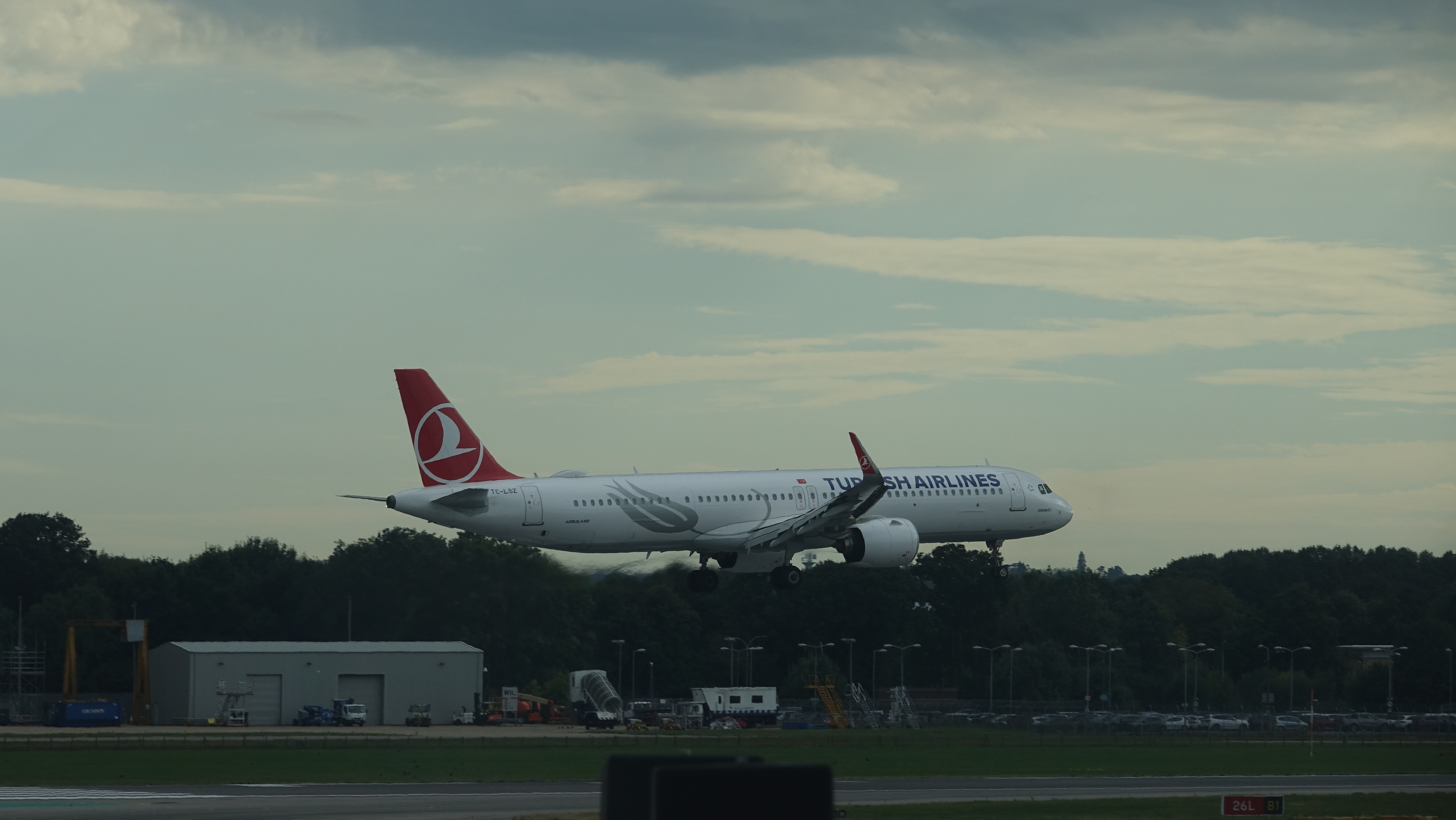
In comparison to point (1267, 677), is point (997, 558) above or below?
above

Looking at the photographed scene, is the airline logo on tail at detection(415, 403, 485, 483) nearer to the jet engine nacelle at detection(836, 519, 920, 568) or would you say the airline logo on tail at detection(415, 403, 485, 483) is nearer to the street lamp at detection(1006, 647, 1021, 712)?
the jet engine nacelle at detection(836, 519, 920, 568)

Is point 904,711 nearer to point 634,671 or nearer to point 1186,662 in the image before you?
point 1186,662

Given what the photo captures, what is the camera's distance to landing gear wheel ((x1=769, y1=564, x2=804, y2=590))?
67.5m

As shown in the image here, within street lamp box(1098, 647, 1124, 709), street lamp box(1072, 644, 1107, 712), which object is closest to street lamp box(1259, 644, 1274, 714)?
street lamp box(1098, 647, 1124, 709)

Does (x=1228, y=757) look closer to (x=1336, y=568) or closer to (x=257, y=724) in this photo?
(x=257, y=724)

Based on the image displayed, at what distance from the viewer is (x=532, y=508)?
200ft

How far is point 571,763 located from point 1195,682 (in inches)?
2908

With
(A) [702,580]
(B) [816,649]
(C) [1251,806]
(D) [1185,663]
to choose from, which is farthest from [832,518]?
(B) [816,649]

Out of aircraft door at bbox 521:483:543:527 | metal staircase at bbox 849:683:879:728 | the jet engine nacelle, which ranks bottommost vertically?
metal staircase at bbox 849:683:879:728

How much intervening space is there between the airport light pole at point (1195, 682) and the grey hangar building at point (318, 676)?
5196 centimetres

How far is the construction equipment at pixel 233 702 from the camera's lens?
9494cm

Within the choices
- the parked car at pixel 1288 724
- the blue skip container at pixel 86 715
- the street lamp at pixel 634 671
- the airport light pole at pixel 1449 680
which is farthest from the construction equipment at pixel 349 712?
the airport light pole at pixel 1449 680

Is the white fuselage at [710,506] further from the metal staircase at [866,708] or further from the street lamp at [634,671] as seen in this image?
the street lamp at [634,671]

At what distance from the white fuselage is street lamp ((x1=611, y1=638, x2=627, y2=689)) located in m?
→ 48.9
